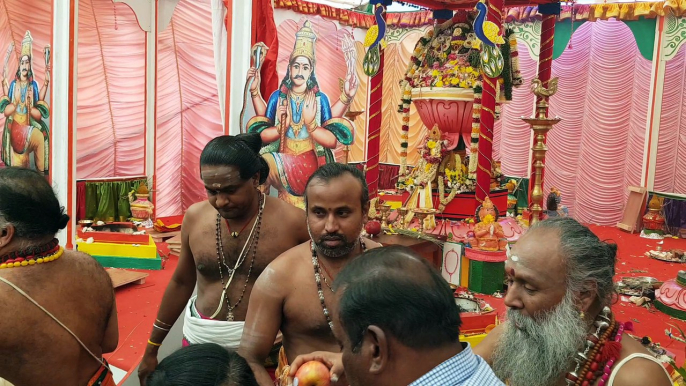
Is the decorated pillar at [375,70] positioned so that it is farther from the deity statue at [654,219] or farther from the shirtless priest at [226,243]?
the shirtless priest at [226,243]

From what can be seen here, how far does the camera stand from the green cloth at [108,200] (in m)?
9.70

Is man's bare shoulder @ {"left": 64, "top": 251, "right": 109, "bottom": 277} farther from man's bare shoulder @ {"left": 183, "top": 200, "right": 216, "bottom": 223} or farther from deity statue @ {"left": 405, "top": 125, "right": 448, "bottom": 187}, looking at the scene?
deity statue @ {"left": 405, "top": 125, "right": 448, "bottom": 187}

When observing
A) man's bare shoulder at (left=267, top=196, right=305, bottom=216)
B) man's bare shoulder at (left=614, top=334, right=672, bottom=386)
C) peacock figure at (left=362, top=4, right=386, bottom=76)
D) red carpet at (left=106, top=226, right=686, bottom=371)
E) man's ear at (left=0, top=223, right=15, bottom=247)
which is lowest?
red carpet at (left=106, top=226, right=686, bottom=371)

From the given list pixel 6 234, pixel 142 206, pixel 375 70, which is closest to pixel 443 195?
pixel 375 70

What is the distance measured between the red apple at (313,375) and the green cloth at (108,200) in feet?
27.9

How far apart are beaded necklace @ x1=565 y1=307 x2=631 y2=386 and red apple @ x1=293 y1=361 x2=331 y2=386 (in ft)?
2.29

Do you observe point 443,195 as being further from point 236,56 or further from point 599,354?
point 599,354

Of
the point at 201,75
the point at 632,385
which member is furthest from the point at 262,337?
the point at 201,75

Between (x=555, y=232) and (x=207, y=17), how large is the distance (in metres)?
9.33

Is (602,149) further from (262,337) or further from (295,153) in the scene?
(262,337)

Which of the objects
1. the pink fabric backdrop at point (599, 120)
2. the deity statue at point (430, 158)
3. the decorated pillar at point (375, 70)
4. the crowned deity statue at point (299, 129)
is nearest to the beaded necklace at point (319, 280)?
the crowned deity statue at point (299, 129)

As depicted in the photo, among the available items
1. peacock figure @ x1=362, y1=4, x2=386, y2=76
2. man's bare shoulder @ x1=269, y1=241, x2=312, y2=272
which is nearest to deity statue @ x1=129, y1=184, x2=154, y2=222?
peacock figure @ x1=362, y1=4, x2=386, y2=76

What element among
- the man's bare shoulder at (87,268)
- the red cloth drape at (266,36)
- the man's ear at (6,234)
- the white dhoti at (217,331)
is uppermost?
the red cloth drape at (266,36)

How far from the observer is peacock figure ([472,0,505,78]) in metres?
6.94
